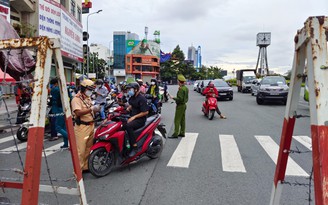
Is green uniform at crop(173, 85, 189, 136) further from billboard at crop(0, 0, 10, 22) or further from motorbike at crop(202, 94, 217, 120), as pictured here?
billboard at crop(0, 0, 10, 22)

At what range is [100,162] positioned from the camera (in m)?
4.96

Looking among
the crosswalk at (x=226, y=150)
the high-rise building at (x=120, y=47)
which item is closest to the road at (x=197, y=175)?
the crosswalk at (x=226, y=150)

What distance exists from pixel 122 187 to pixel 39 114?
258 centimetres

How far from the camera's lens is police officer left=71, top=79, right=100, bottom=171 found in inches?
195

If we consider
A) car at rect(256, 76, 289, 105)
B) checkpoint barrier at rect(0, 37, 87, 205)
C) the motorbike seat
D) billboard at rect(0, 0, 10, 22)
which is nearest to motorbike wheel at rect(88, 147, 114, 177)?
the motorbike seat

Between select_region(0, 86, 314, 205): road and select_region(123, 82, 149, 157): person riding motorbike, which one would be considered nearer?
select_region(0, 86, 314, 205): road

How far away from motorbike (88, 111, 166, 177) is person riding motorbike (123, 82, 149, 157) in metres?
0.08

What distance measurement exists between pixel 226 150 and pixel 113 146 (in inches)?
117

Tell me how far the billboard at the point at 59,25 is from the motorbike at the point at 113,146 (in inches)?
639

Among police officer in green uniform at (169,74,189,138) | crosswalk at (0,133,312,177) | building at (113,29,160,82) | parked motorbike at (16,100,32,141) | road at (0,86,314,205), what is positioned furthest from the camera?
building at (113,29,160,82)

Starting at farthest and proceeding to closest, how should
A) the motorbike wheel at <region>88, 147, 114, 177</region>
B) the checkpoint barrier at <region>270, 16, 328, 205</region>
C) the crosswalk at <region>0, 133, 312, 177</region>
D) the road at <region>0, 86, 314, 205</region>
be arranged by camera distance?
the crosswalk at <region>0, 133, 312, 177</region>, the motorbike wheel at <region>88, 147, 114, 177</region>, the road at <region>0, 86, 314, 205</region>, the checkpoint barrier at <region>270, 16, 328, 205</region>

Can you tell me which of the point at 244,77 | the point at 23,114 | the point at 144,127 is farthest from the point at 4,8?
the point at 244,77

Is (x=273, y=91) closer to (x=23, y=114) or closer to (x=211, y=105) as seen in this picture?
(x=211, y=105)

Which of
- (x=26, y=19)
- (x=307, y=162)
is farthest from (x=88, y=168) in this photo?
(x=26, y=19)
